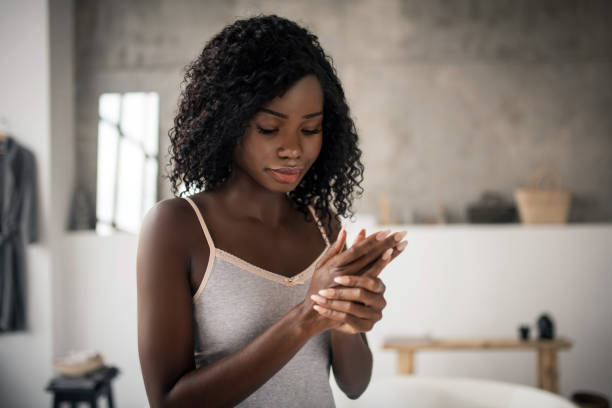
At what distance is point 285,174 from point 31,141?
10.8 feet

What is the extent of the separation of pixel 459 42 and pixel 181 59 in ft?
7.68

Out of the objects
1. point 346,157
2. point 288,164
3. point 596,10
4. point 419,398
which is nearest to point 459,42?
point 596,10

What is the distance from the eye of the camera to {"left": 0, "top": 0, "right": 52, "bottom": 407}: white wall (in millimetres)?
3479

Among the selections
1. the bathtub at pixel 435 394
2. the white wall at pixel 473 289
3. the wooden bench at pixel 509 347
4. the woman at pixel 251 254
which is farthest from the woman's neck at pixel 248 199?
the white wall at pixel 473 289

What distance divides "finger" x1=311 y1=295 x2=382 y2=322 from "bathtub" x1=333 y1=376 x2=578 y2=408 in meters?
2.06

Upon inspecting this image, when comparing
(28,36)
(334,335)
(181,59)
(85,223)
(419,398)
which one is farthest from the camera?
(181,59)

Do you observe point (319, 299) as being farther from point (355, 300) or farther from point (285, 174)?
point (285, 174)

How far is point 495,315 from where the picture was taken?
3.65m

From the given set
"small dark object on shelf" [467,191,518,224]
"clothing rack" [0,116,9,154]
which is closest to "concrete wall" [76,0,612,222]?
"small dark object on shelf" [467,191,518,224]

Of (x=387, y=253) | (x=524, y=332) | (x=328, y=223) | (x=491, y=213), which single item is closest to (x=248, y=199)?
(x=328, y=223)

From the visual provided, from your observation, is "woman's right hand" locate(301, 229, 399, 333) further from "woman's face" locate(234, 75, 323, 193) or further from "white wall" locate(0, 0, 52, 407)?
"white wall" locate(0, 0, 52, 407)

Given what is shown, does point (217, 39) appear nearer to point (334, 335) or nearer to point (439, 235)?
point (334, 335)

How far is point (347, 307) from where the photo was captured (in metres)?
0.75

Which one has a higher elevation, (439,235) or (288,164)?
(288,164)
